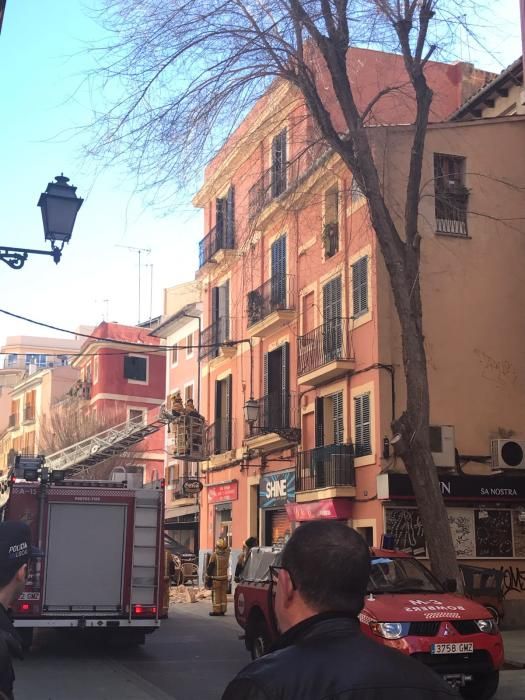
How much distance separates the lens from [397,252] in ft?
44.8

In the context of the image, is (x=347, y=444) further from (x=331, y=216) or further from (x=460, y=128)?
(x=460, y=128)

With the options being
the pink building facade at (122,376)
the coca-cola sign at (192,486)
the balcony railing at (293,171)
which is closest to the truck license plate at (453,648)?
the balcony railing at (293,171)

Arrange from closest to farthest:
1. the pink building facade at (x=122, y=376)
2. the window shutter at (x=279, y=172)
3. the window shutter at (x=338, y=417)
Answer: the window shutter at (x=279, y=172), the window shutter at (x=338, y=417), the pink building facade at (x=122, y=376)

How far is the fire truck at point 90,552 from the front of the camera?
42.6ft

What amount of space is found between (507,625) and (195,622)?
684 centimetres

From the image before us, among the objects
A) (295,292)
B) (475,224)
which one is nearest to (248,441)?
(295,292)

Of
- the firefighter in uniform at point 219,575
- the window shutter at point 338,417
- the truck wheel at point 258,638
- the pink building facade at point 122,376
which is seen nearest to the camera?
the truck wheel at point 258,638

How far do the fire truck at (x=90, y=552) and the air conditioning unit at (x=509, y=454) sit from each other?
924 centimetres

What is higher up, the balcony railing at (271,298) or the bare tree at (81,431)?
the balcony railing at (271,298)

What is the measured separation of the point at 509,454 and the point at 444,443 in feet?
5.43

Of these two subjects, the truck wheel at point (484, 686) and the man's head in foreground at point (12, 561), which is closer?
the man's head in foreground at point (12, 561)

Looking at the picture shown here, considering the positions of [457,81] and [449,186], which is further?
[457,81]

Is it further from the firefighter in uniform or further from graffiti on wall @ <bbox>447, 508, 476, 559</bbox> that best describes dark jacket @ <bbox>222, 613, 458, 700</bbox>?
graffiti on wall @ <bbox>447, 508, 476, 559</bbox>

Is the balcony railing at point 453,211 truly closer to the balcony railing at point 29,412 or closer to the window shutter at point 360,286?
the window shutter at point 360,286
